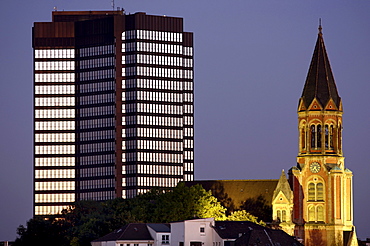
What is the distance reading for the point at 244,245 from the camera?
194 m

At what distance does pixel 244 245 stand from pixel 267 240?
5.46 meters

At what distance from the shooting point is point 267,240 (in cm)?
19812
